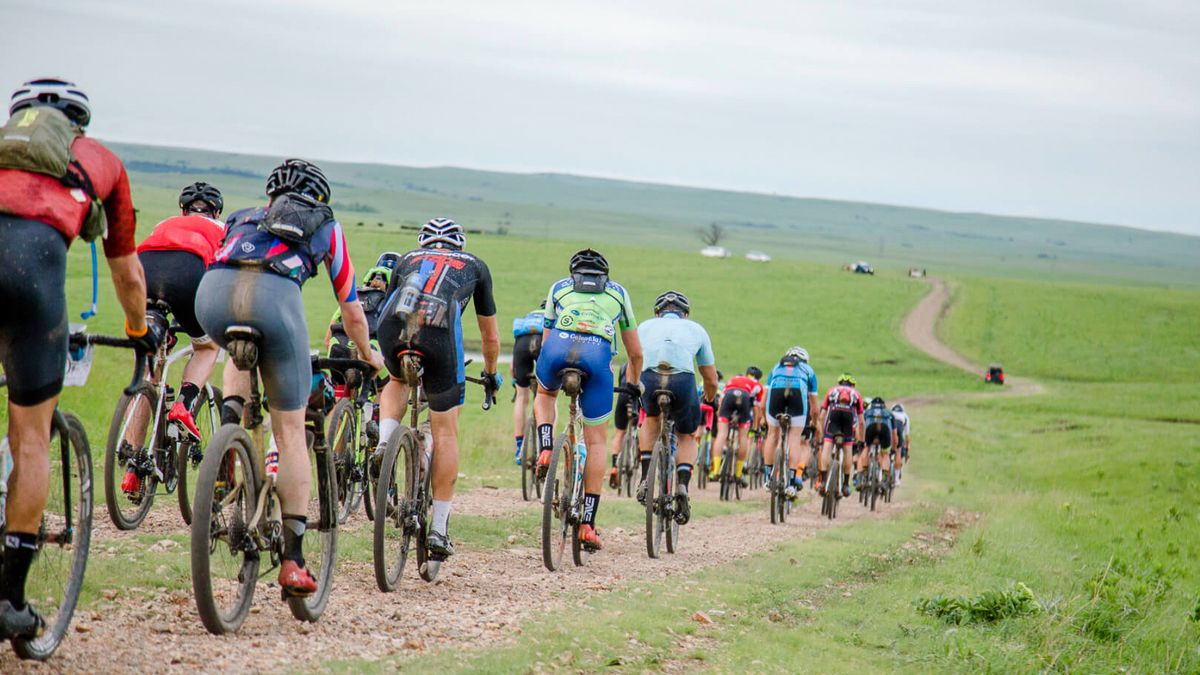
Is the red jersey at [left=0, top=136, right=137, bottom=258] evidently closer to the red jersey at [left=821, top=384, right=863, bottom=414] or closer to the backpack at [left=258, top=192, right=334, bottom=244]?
the backpack at [left=258, top=192, right=334, bottom=244]

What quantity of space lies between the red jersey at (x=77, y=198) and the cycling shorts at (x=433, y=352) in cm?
279

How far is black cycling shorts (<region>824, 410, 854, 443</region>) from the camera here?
60.5 ft

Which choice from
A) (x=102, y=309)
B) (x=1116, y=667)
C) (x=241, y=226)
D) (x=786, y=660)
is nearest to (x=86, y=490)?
(x=241, y=226)

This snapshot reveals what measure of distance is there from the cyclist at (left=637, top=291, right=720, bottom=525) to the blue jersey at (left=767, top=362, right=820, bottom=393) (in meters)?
4.71

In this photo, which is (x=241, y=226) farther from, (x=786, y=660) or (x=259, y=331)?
(x=786, y=660)

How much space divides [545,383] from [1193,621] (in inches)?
278

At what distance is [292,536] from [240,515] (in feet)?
1.27

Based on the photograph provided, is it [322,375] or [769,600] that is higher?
[322,375]

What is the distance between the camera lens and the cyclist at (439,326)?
835cm

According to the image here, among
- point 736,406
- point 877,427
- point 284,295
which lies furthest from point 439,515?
point 877,427

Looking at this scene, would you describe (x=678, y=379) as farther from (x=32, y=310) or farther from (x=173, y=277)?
(x=32, y=310)

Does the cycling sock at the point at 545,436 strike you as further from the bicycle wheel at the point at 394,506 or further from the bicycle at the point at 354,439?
the bicycle wheel at the point at 394,506

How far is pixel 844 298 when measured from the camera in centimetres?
9169

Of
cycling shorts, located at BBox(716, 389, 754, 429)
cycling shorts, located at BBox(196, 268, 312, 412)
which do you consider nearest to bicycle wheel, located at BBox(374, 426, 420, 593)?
cycling shorts, located at BBox(196, 268, 312, 412)
